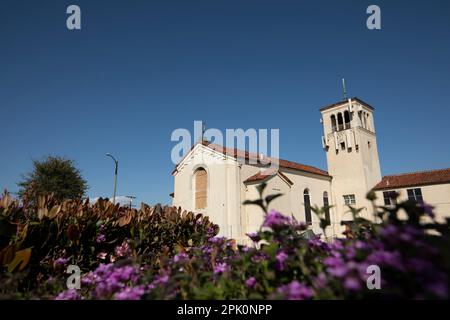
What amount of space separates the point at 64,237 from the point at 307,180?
24187 millimetres

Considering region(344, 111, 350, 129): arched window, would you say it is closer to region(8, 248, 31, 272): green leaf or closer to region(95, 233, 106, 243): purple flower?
region(95, 233, 106, 243): purple flower

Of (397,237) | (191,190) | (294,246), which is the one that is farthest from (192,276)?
(191,190)

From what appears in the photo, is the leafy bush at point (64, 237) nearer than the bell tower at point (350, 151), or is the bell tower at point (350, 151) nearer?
the leafy bush at point (64, 237)

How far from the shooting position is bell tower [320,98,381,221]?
27469mm

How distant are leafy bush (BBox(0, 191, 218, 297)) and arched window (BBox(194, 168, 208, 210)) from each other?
15.1 m

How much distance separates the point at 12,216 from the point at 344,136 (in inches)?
1192

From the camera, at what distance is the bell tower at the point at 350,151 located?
27.5 meters

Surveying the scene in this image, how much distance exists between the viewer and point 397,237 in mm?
1332

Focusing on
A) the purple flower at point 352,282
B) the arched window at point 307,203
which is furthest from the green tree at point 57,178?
the purple flower at point 352,282

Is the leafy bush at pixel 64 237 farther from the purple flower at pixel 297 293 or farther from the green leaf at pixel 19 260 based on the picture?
the purple flower at pixel 297 293

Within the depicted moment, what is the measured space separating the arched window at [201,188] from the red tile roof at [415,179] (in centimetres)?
1893

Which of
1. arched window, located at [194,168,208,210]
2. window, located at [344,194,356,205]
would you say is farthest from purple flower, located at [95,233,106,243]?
window, located at [344,194,356,205]

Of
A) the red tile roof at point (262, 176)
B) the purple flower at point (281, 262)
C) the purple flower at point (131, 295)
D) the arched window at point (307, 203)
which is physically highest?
the red tile roof at point (262, 176)
